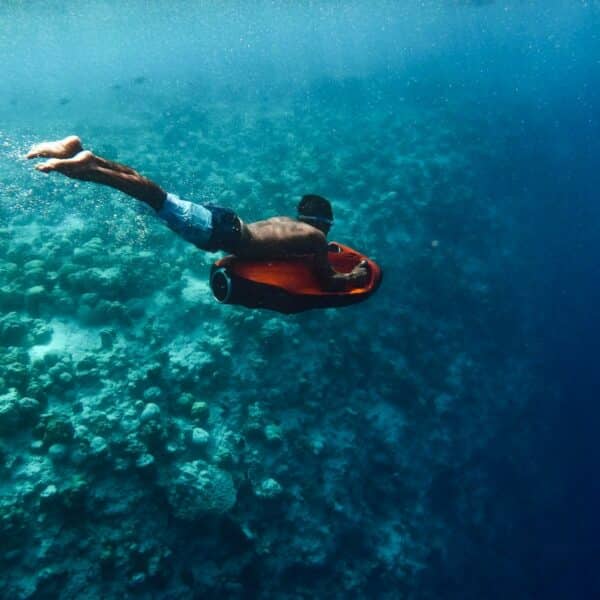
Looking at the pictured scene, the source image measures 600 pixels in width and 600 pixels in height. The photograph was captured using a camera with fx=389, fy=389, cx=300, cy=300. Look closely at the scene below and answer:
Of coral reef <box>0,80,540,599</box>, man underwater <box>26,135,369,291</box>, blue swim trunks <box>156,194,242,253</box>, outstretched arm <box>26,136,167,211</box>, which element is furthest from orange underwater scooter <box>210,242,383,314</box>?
coral reef <box>0,80,540,599</box>

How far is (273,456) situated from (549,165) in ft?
84.6

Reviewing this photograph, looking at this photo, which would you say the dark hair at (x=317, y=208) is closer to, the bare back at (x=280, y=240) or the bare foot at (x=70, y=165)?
the bare back at (x=280, y=240)

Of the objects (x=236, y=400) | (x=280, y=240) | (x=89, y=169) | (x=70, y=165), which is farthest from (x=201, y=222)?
(x=236, y=400)

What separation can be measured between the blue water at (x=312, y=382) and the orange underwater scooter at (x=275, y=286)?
1.06 m

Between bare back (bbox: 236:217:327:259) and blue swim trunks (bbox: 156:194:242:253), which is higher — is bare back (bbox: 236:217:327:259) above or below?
below

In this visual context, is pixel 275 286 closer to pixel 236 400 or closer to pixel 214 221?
pixel 214 221

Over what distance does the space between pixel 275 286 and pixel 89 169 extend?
2010 mm

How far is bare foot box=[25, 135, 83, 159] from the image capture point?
3.32 meters

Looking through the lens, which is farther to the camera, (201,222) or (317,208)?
(317,208)

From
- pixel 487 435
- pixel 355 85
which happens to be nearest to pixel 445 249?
pixel 487 435

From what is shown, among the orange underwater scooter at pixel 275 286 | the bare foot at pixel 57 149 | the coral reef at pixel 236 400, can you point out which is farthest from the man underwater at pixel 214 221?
the coral reef at pixel 236 400

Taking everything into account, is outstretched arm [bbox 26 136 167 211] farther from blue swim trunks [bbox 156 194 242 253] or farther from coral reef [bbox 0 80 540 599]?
coral reef [bbox 0 80 540 599]

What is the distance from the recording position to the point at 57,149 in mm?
3418

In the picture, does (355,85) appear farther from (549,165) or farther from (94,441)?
(94,441)
